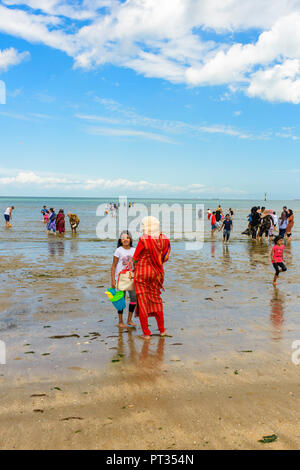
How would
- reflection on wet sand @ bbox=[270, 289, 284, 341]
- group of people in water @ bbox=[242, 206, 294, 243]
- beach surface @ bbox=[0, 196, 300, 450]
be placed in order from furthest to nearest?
→ group of people in water @ bbox=[242, 206, 294, 243]
reflection on wet sand @ bbox=[270, 289, 284, 341]
beach surface @ bbox=[0, 196, 300, 450]

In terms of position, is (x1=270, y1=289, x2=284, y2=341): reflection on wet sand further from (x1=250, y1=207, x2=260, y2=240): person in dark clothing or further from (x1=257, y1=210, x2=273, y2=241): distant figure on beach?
(x1=250, y1=207, x2=260, y2=240): person in dark clothing

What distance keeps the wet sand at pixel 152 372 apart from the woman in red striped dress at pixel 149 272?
501 millimetres

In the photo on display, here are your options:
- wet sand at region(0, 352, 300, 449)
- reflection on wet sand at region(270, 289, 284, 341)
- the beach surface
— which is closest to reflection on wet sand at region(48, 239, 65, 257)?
the beach surface

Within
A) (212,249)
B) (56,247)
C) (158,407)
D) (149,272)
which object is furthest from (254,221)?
(158,407)

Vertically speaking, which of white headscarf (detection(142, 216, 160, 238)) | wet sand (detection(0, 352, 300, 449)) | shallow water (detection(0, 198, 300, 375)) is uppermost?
white headscarf (detection(142, 216, 160, 238))

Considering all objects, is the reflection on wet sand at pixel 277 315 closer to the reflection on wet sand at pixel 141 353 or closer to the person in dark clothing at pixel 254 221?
the reflection on wet sand at pixel 141 353

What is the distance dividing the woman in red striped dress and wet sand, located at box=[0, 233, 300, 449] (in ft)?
1.64

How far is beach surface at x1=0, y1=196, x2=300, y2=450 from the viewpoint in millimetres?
3375

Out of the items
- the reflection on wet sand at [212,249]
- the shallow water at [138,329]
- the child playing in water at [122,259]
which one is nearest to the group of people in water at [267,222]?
the reflection on wet sand at [212,249]

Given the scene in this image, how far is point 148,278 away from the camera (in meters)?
5.77

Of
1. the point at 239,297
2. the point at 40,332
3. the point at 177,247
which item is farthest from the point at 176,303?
the point at 177,247

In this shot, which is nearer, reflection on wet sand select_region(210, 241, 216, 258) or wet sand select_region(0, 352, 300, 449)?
wet sand select_region(0, 352, 300, 449)
